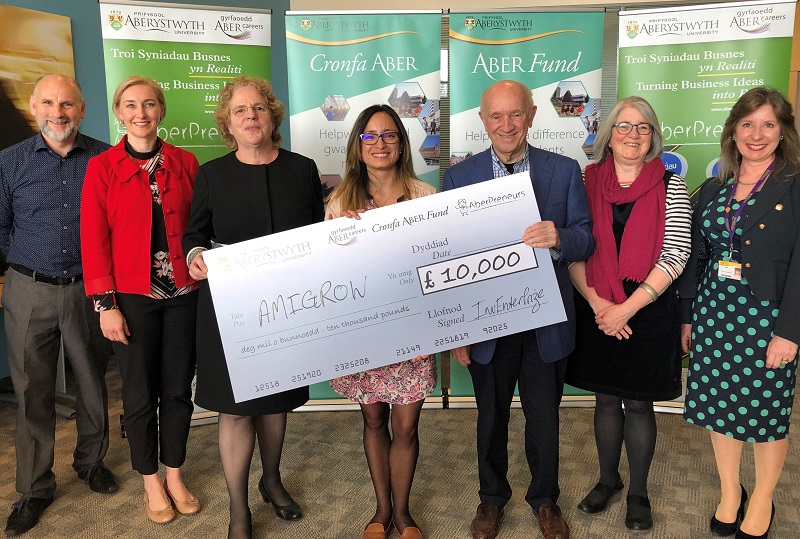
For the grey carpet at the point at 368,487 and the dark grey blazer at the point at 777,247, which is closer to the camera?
the dark grey blazer at the point at 777,247

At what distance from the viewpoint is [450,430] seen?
3.66 meters

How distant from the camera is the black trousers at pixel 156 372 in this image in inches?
98.2

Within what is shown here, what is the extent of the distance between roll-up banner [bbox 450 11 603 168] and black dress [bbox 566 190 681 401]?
1.43m

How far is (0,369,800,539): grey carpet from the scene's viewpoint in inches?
102

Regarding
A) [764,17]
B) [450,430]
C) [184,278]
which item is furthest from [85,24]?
[764,17]

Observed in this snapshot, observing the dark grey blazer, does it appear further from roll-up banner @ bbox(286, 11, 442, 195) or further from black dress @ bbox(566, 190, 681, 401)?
roll-up banner @ bbox(286, 11, 442, 195)

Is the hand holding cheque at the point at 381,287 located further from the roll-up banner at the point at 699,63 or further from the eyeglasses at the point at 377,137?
the roll-up banner at the point at 699,63

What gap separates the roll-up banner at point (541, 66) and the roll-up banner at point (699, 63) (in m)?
0.20

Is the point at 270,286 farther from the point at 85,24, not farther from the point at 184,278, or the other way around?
the point at 85,24

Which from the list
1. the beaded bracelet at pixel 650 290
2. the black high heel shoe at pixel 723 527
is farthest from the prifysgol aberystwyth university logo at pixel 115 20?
the black high heel shoe at pixel 723 527

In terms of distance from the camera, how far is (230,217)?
222cm

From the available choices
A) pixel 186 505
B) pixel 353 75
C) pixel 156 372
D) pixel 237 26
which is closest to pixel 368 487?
pixel 186 505

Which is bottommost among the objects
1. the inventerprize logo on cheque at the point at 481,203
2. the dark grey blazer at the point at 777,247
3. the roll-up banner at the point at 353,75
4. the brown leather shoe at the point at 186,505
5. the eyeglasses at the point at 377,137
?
the brown leather shoe at the point at 186,505

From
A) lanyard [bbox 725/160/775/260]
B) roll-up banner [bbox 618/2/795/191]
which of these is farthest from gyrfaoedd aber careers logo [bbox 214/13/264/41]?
lanyard [bbox 725/160/775/260]
